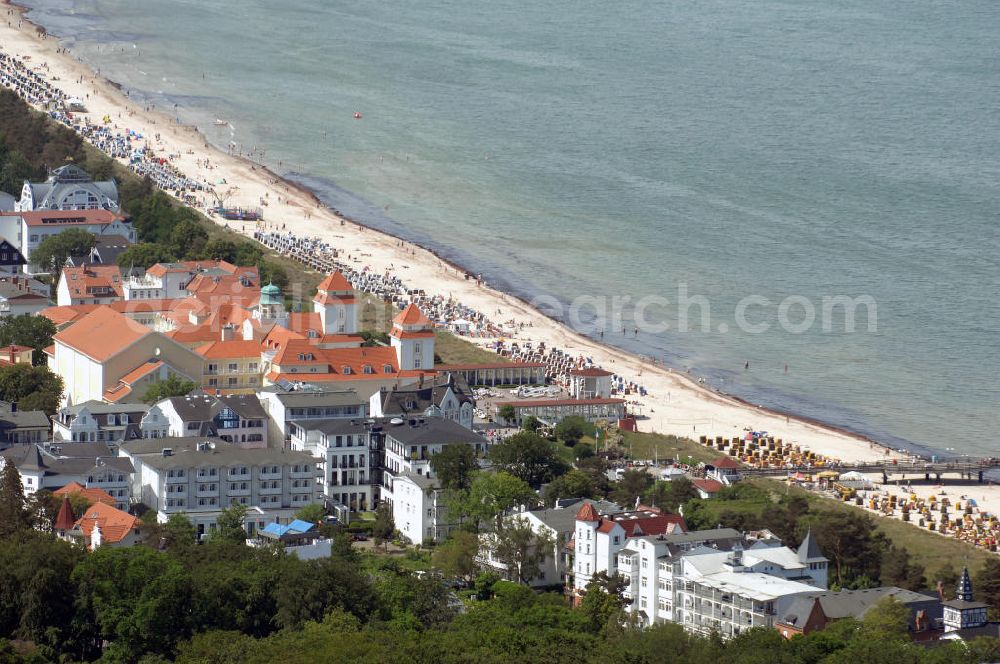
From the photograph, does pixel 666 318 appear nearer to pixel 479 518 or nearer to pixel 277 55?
pixel 479 518

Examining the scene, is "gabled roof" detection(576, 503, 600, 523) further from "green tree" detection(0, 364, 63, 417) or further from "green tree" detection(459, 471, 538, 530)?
"green tree" detection(0, 364, 63, 417)

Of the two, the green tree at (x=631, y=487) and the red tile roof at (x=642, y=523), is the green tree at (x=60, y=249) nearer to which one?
the green tree at (x=631, y=487)

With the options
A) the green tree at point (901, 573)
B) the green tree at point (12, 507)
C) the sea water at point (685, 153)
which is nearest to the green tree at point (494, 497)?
the green tree at point (901, 573)

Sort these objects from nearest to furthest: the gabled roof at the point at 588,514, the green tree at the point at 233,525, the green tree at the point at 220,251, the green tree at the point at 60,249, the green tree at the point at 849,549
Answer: the gabled roof at the point at 588,514 < the green tree at the point at 849,549 < the green tree at the point at 233,525 < the green tree at the point at 60,249 < the green tree at the point at 220,251

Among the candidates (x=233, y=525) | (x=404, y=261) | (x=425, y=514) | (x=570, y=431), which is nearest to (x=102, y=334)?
(x=233, y=525)

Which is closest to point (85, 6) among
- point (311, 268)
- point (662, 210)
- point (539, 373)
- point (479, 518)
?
point (662, 210)

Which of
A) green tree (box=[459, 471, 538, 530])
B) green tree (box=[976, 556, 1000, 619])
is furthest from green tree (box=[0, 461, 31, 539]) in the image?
green tree (box=[976, 556, 1000, 619])
